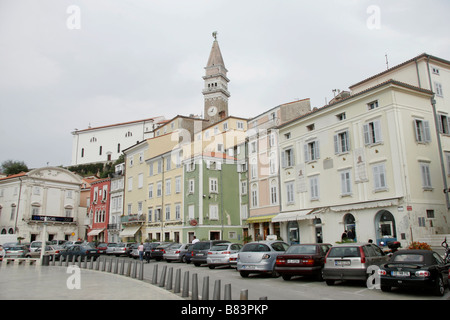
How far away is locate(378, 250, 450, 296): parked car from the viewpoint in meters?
11.2

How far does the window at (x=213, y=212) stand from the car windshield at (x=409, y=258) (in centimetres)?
2961

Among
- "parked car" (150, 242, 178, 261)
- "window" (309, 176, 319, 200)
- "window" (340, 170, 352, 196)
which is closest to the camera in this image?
"window" (340, 170, 352, 196)

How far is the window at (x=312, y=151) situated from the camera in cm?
2985

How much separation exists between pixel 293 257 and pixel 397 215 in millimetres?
11169

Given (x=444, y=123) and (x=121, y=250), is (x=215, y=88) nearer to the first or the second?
(x=121, y=250)

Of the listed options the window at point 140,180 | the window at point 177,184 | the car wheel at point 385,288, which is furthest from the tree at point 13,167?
the car wheel at point 385,288

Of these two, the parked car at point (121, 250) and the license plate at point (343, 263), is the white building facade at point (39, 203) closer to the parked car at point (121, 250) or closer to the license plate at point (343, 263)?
the parked car at point (121, 250)

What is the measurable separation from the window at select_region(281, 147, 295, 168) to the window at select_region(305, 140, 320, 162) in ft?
6.29

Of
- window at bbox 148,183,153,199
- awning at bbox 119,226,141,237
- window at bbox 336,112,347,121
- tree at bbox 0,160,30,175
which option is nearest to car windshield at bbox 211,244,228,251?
window at bbox 336,112,347,121

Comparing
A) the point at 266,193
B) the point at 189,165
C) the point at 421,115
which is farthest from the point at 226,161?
the point at 421,115

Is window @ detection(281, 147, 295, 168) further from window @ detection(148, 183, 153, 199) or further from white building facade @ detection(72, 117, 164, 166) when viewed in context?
white building facade @ detection(72, 117, 164, 166)

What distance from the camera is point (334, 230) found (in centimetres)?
2747

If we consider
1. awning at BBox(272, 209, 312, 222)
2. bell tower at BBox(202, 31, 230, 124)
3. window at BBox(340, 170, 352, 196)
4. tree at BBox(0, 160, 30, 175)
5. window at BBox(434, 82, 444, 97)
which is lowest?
awning at BBox(272, 209, 312, 222)
